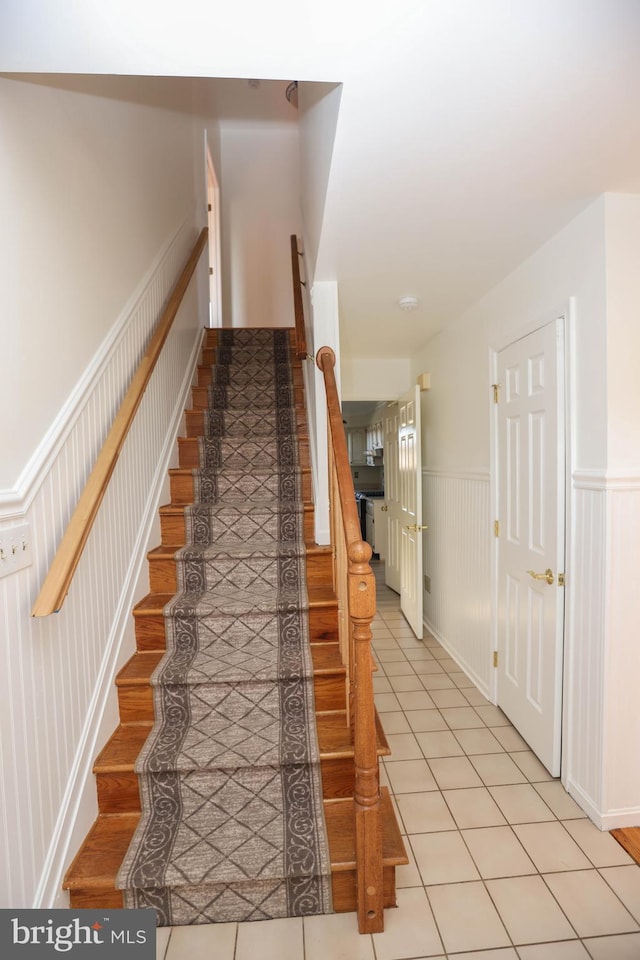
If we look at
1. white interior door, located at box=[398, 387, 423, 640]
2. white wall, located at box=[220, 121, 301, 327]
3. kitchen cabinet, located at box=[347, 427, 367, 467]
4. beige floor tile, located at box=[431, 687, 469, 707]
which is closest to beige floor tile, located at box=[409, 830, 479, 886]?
beige floor tile, located at box=[431, 687, 469, 707]

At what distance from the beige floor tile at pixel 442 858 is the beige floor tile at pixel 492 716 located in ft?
2.88

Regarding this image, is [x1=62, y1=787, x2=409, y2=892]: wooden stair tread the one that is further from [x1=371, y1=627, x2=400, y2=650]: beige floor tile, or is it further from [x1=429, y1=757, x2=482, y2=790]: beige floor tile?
[x1=371, y1=627, x2=400, y2=650]: beige floor tile

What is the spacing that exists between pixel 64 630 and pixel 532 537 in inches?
78.2

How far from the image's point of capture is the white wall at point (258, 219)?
574 centimetres

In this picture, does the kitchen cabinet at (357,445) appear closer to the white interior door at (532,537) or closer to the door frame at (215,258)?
the door frame at (215,258)

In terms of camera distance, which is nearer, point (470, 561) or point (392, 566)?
point (470, 561)

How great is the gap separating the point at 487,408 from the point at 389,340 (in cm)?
135

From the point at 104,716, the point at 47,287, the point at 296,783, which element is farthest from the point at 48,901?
the point at 47,287

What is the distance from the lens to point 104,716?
6.23 feet

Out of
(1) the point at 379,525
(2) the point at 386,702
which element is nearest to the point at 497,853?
(2) the point at 386,702

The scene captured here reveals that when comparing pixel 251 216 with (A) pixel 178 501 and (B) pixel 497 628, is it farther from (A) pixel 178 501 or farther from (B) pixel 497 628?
(B) pixel 497 628

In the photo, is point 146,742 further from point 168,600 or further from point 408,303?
point 408,303

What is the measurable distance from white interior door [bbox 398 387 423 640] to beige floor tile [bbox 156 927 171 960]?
277 cm

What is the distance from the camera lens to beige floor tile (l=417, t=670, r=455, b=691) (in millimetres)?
3188
